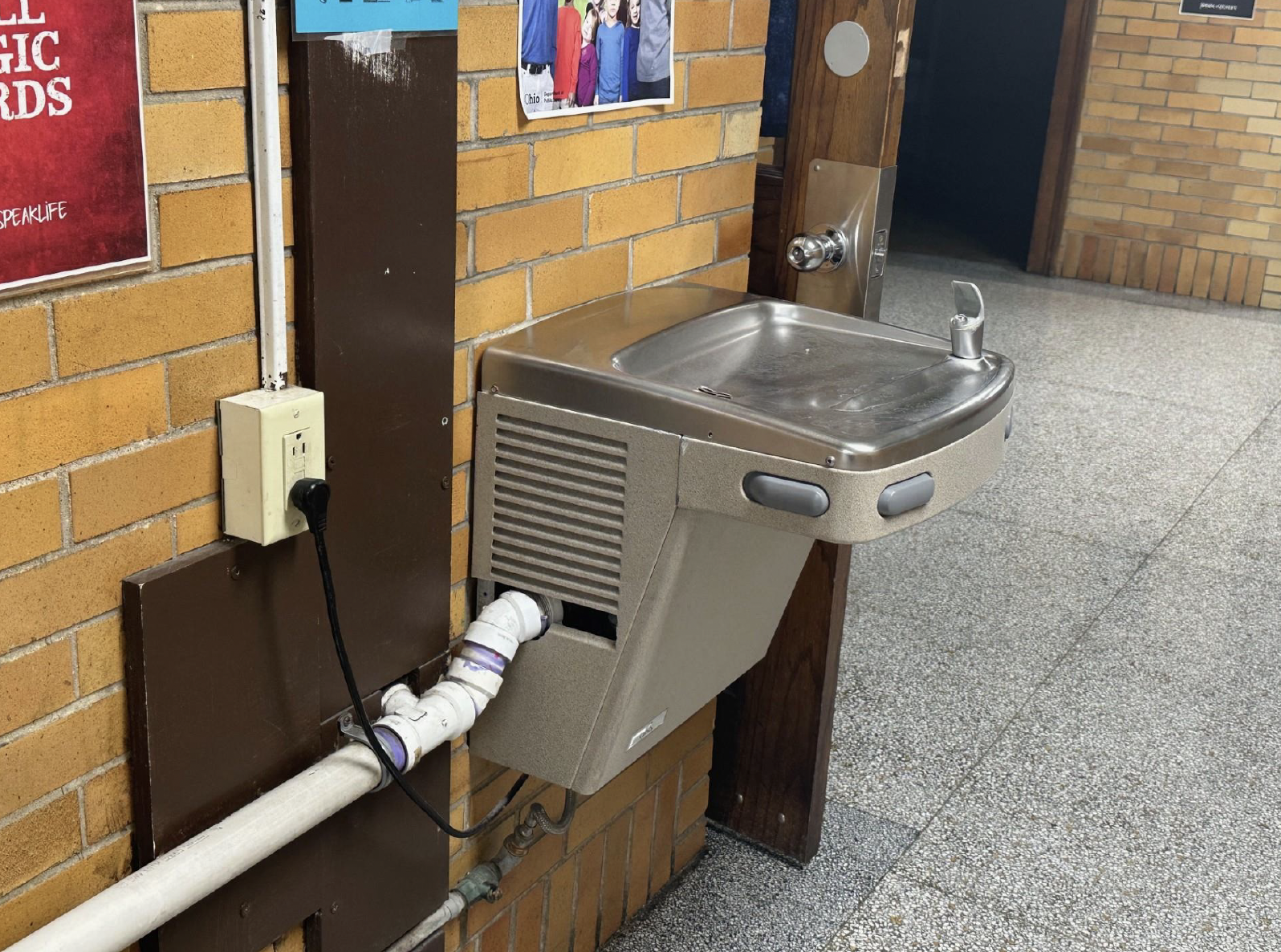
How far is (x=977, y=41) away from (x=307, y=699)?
28.5ft

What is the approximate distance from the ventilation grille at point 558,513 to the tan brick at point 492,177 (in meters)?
0.25

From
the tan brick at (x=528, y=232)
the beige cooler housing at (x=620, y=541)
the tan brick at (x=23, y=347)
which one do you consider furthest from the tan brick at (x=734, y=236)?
the tan brick at (x=23, y=347)

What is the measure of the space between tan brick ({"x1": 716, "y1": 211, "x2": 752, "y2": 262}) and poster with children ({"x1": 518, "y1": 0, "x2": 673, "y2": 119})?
0.97 ft

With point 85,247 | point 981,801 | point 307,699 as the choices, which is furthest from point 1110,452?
point 85,247

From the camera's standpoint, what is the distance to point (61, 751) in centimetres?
117

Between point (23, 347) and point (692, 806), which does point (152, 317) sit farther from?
point (692, 806)

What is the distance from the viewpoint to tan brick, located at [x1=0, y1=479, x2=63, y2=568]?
107 cm

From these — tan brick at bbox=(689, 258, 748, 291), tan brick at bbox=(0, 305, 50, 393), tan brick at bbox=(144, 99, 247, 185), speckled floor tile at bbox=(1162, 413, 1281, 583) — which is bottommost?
speckled floor tile at bbox=(1162, 413, 1281, 583)

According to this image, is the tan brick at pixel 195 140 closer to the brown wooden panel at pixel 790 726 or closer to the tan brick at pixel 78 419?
the tan brick at pixel 78 419

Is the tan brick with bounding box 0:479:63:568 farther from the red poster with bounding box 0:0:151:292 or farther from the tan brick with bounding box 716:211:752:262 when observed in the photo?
the tan brick with bounding box 716:211:752:262

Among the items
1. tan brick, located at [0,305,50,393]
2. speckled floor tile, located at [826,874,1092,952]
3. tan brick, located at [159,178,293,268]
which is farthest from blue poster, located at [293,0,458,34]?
speckled floor tile, located at [826,874,1092,952]

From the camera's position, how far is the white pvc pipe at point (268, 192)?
1.18 m

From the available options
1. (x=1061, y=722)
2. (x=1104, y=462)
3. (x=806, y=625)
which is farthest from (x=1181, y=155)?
(x=806, y=625)

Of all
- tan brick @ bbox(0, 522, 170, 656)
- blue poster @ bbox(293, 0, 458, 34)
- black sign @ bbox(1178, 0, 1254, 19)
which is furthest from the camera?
black sign @ bbox(1178, 0, 1254, 19)
